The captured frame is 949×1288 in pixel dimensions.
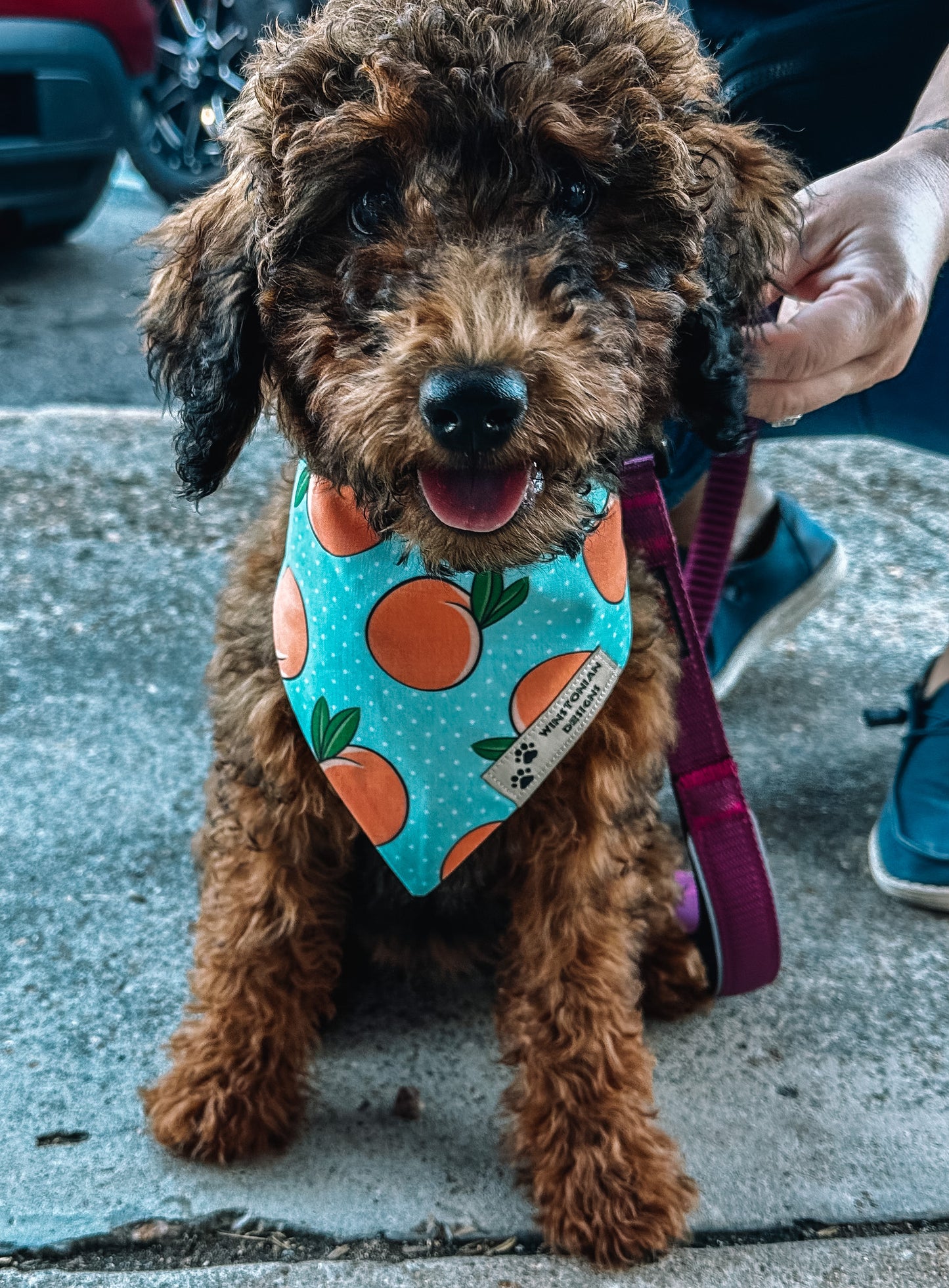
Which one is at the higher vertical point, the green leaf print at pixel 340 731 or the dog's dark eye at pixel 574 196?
the dog's dark eye at pixel 574 196

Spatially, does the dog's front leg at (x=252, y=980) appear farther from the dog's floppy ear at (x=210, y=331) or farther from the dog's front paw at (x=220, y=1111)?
the dog's floppy ear at (x=210, y=331)

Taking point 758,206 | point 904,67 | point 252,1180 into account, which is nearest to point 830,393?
point 758,206

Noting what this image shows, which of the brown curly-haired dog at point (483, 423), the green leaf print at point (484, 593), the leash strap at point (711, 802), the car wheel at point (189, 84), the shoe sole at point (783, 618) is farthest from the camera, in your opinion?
the car wheel at point (189, 84)

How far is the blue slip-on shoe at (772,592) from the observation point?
9.99ft

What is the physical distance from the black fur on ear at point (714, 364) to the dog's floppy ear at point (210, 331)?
61 cm

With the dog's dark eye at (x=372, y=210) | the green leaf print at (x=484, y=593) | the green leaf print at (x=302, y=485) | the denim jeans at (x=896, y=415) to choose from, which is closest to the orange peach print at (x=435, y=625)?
the green leaf print at (x=484, y=593)

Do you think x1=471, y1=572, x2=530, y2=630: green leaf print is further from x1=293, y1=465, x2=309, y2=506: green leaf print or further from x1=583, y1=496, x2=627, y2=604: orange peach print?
x1=293, y1=465, x2=309, y2=506: green leaf print

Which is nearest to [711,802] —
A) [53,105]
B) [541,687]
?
[541,687]

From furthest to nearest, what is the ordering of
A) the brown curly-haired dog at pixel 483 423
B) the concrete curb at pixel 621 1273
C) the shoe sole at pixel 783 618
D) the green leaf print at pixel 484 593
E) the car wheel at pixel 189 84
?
1. the car wheel at pixel 189 84
2. the shoe sole at pixel 783 618
3. the green leaf print at pixel 484 593
4. the concrete curb at pixel 621 1273
5. the brown curly-haired dog at pixel 483 423

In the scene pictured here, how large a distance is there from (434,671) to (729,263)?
747 millimetres

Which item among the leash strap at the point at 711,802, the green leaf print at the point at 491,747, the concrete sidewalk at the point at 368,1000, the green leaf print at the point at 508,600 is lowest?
the concrete sidewalk at the point at 368,1000

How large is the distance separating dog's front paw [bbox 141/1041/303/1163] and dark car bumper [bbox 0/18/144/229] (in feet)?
15.1

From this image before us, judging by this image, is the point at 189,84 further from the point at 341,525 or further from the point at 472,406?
the point at 472,406

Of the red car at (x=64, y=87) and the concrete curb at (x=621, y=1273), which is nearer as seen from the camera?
the concrete curb at (x=621, y=1273)
